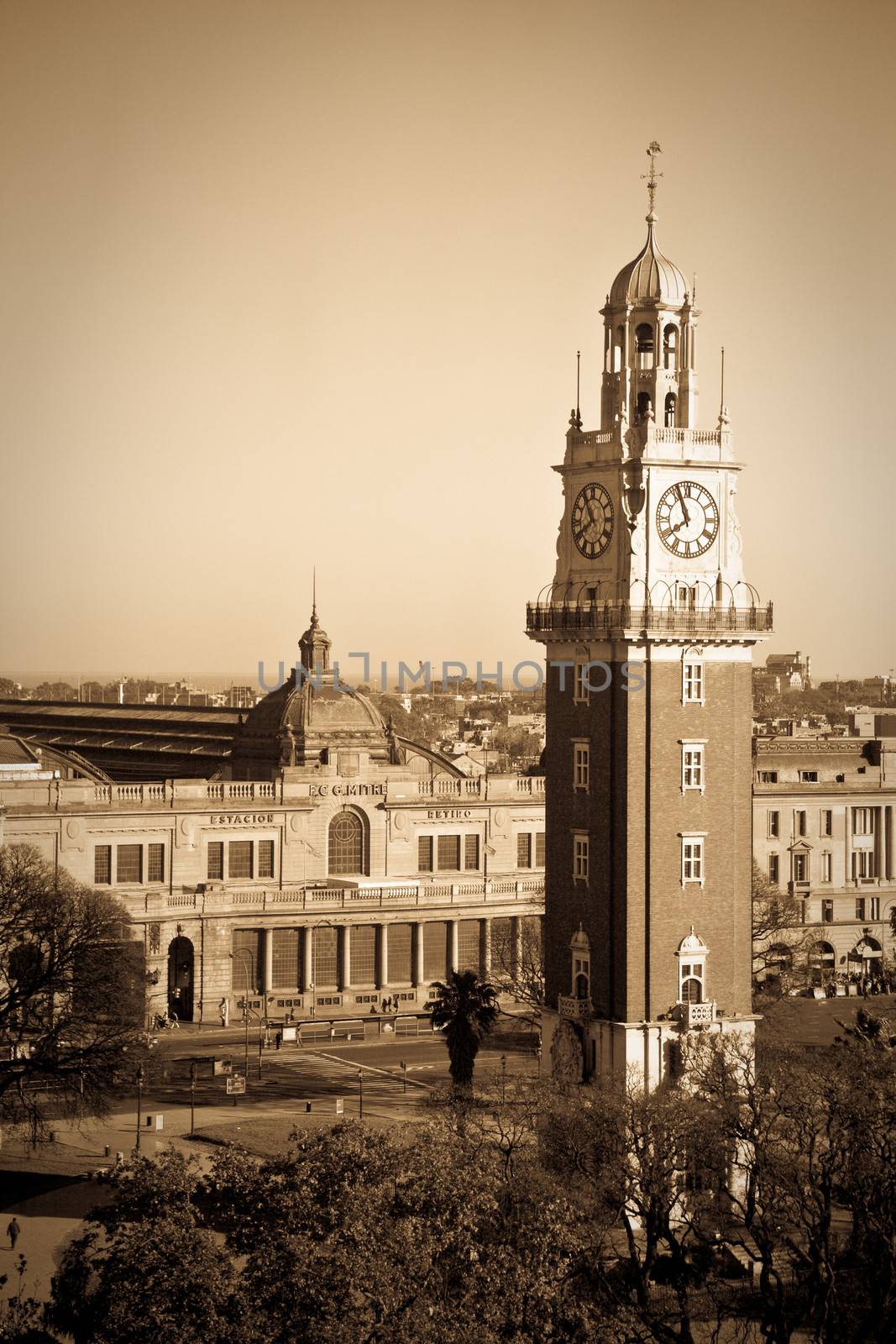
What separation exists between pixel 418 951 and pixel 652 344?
52920mm

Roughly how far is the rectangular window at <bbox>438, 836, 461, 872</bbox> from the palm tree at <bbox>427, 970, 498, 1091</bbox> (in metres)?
40.9

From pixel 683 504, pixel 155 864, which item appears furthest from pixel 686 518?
pixel 155 864

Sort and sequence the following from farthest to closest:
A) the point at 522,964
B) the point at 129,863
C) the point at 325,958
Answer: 1. the point at 325,958
2. the point at 129,863
3. the point at 522,964

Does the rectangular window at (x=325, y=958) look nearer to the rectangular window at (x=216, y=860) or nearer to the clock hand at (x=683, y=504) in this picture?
the rectangular window at (x=216, y=860)

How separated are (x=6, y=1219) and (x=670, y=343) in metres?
41.7

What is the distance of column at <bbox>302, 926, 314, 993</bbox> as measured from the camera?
132500 millimetres

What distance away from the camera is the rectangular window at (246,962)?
131m

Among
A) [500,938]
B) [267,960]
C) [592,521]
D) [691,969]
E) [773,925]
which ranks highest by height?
[592,521]

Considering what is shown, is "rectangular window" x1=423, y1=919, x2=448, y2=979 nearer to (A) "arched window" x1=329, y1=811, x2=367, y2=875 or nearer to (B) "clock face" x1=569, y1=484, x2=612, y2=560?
(A) "arched window" x1=329, y1=811, x2=367, y2=875

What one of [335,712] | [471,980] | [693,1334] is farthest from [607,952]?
[335,712]

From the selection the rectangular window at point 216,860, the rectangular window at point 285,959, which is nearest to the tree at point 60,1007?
the rectangular window at point 285,959

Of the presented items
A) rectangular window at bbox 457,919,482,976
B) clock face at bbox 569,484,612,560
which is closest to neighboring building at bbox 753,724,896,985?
rectangular window at bbox 457,919,482,976

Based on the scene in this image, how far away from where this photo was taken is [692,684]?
91.0 metres

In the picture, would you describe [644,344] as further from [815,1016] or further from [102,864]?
[102,864]
